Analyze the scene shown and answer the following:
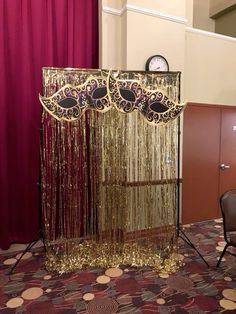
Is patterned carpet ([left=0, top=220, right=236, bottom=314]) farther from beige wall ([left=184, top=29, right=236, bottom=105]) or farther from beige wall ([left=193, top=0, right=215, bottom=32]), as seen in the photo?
beige wall ([left=193, top=0, right=215, bottom=32])

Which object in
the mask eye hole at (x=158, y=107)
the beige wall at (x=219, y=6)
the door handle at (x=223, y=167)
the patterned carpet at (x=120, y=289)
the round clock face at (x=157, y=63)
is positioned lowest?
the patterned carpet at (x=120, y=289)

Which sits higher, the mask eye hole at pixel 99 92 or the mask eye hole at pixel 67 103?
the mask eye hole at pixel 99 92

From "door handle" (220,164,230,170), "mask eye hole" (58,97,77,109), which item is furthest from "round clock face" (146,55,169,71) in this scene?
"door handle" (220,164,230,170)

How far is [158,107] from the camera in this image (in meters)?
2.71

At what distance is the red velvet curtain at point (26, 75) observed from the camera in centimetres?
291

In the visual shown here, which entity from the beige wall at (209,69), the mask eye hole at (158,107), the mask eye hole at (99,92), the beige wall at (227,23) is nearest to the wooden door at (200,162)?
the beige wall at (209,69)

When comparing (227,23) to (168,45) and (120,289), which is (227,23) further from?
(120,289)

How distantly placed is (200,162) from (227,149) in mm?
585

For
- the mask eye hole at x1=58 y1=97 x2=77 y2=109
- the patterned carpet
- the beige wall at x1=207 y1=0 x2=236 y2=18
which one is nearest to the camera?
the patterned carpet

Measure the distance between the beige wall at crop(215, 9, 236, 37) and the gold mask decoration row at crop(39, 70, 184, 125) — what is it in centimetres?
381

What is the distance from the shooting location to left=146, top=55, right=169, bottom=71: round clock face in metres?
3.30

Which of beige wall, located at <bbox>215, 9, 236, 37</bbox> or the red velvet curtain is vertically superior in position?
beige wall, located at <bbox>215, 9, 236, 37</bbox>

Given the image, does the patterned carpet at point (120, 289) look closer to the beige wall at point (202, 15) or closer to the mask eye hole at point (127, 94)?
the mask eye hole at point (127, 94)

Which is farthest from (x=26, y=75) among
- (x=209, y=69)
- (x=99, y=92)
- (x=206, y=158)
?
(x=206, y=158)
